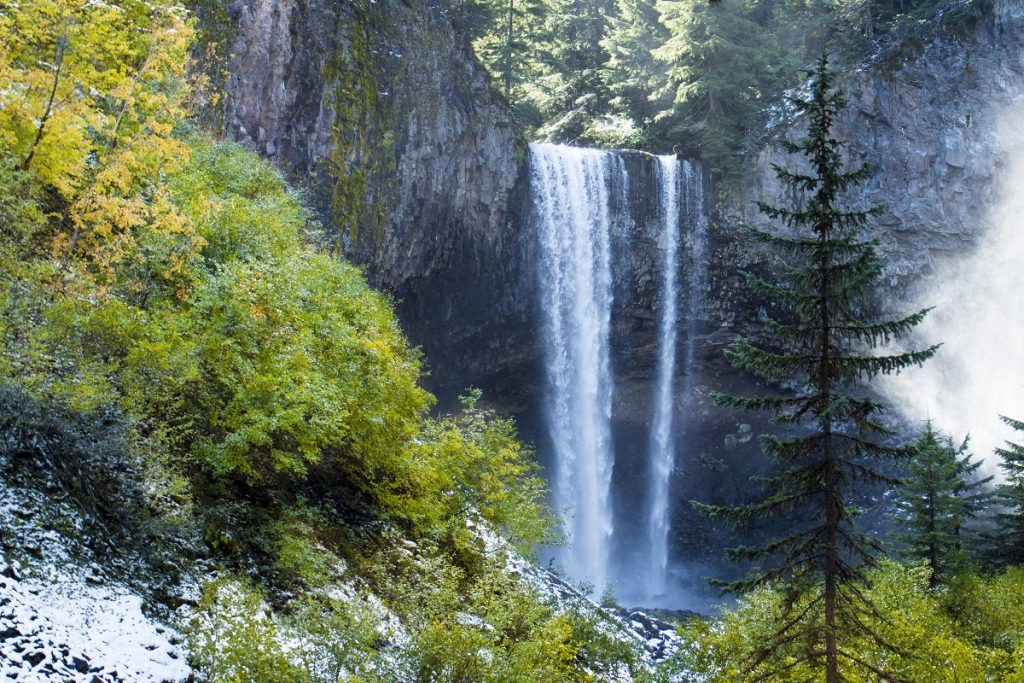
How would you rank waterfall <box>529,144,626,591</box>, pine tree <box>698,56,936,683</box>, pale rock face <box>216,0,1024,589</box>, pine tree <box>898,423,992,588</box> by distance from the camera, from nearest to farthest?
pine tree <box>698,56,936,683</box>
pine tree <box>898,423,992,588</box>
pale rock face <box>216,0,1024,589</box>
waterfall <box>529,144,626,591</box>

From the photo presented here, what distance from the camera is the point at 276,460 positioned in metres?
10.9

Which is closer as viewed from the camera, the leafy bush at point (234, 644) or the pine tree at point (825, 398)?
the leafy bush at point (234, 644)

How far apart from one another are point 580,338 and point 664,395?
16.6ft

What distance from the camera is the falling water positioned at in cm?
3400

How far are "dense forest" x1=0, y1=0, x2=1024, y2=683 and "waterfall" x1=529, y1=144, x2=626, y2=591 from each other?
16357 millimetres

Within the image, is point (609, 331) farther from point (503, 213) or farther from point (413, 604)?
point (413, 604)

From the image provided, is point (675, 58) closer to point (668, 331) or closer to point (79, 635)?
point (668, 331)

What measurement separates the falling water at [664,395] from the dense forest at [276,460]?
19.3 meters

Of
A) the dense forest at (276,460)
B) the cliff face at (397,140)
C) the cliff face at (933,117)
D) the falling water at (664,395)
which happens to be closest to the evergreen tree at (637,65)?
the falling water at (664,395)

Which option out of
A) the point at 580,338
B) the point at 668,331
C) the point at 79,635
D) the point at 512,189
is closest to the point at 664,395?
the point at 668,331

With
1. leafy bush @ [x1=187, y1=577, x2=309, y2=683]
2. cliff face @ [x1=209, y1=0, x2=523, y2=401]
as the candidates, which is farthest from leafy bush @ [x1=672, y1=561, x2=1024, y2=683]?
cliff face @ [x1=209, y1=0, x2=523, y2=401]

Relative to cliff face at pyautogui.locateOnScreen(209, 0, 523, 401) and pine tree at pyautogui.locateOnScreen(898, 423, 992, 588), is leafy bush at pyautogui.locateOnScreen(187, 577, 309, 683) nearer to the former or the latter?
cliff face at pyautogui.locateOnScreen(209, 0, 523, 401)

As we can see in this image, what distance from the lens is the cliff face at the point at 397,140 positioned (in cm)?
2164

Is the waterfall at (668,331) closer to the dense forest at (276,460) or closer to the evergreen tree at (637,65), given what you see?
the evergreen tree at (637,65)
